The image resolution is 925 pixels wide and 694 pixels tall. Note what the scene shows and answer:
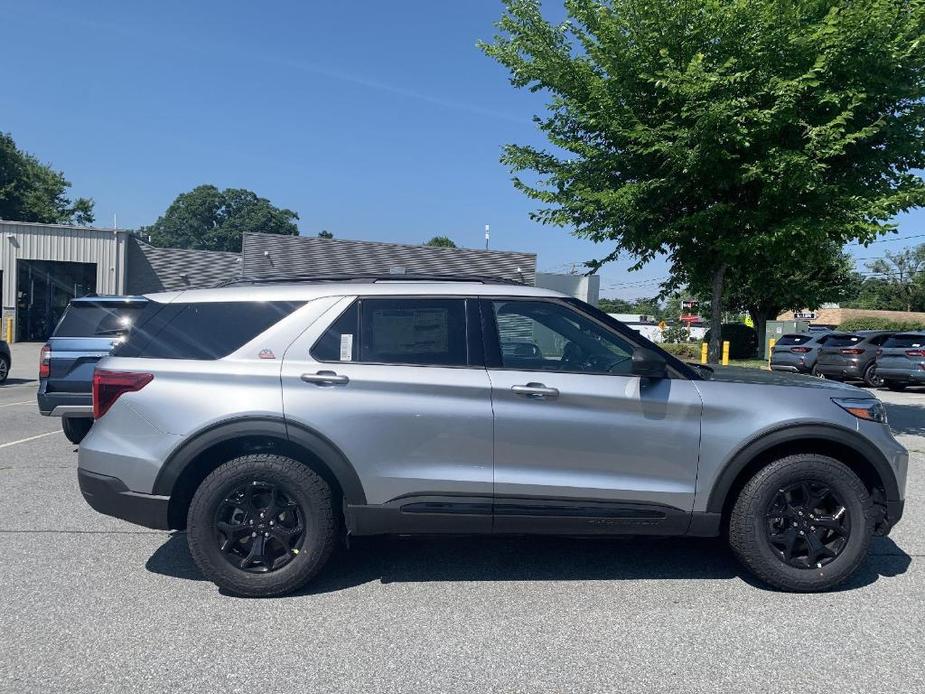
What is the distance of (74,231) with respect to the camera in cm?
2931

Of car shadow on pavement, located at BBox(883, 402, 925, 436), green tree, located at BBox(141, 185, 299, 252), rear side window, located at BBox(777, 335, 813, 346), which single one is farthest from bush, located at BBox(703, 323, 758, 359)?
green tree, located at BBox(141, 185, 299, 252)

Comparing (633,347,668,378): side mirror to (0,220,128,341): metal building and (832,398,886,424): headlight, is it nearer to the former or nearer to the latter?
(832,398,886,424): headlight

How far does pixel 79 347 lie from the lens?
8.30 meters

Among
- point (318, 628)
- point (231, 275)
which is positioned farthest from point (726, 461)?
point (231, 275)

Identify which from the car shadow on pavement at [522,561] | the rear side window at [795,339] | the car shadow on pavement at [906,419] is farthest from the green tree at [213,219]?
the car shadow on pavement at [522,561]

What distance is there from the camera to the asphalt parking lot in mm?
3307

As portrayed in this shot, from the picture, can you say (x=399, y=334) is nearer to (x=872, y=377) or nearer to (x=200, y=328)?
(x=200, y=328)

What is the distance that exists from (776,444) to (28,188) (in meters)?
61.5

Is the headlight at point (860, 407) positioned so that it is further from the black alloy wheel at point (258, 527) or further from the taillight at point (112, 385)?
the taillight at point (112, 385)

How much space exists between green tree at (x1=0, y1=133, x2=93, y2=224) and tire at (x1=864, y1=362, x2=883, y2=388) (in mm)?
54163

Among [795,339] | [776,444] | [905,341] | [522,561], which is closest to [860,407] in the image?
[776,444]

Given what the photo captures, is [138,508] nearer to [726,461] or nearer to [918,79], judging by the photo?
[726,461]

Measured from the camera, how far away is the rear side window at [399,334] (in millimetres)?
4301

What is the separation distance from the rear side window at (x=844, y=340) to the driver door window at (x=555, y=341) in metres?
18.4
